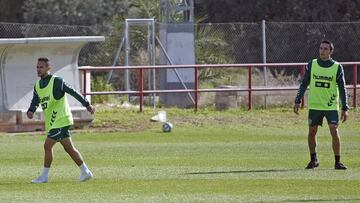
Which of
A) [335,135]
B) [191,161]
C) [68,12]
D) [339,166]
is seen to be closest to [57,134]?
[191,161]

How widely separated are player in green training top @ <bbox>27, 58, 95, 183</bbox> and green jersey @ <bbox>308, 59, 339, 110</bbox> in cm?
359

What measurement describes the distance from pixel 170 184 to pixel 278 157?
4845mm

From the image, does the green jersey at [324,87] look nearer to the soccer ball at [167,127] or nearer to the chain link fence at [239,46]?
the soccer ball at [167,127]

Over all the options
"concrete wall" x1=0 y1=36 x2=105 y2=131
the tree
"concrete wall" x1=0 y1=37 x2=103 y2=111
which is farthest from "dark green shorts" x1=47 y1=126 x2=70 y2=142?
the tree

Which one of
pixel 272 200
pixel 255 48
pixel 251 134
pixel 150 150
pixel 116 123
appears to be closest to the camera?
pixel 272 200

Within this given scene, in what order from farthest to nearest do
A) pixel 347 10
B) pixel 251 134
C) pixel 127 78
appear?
1. pixel 347 10
2. pixel 127 78
3. pixel 251 134

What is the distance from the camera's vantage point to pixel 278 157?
1944 centimetres

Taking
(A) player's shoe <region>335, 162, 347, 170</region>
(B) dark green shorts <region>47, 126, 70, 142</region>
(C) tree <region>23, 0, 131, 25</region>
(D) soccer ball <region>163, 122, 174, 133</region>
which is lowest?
(D) soccer ball <region>163, 122, 174, 133</region>

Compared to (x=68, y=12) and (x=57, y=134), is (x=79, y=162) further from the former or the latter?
(x=68, y=12)

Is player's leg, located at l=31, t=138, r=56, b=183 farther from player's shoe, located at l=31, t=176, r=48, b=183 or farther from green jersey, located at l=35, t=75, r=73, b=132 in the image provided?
green jersey, located at l=35, t=75, r=73, b=132

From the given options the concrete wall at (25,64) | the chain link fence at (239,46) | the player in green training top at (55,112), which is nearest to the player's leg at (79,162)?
the player in green training top at (55,112)

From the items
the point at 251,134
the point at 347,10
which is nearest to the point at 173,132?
the point at 251,134

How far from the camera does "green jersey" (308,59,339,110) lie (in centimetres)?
1692

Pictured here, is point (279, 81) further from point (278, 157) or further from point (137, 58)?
point (278, 157)
